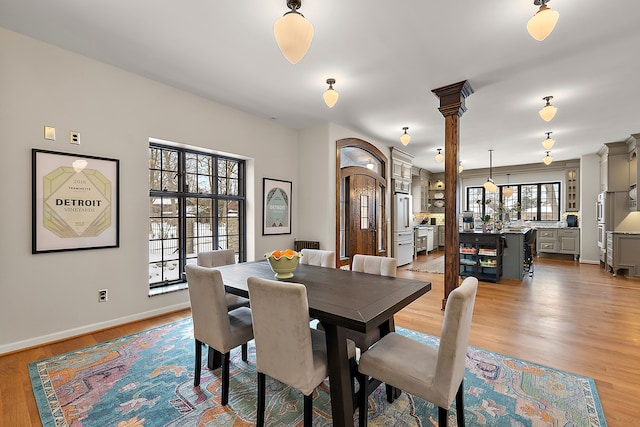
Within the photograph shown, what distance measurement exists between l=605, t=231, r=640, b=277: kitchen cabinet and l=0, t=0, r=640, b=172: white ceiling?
250cm

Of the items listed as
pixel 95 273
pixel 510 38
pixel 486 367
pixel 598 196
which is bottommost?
pixel 486 367

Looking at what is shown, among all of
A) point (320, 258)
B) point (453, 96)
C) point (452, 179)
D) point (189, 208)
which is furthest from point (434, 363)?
point (189, 208)

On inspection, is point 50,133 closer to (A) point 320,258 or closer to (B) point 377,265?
(A) point 320,258

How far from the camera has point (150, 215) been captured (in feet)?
11.8

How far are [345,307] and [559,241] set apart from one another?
9.11m

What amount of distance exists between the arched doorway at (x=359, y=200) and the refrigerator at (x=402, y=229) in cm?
35

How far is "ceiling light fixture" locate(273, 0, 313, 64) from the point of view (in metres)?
1.90

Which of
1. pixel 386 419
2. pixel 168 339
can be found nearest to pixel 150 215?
pixel 168 339

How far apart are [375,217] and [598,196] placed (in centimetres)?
562

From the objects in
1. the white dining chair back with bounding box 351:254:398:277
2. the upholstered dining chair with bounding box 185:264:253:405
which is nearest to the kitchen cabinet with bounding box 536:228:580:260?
the white dining chair back with bounding box 351:254:398:277

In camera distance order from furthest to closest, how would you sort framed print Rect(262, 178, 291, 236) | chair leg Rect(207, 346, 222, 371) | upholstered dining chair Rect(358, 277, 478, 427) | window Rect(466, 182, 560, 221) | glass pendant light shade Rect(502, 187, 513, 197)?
window Rect(466, 182, 560, 221) → glass pendant light shade Rect(502, 187, 513, 197) → framed print Rect(262, 178, 291, 236) → chair leg Rect(207, 346, 222, 371) → upholstered dining chair Rect(358, 277, 478, 427)

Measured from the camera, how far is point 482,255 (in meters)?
5.48

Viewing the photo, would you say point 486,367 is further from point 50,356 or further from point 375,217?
point 375,217

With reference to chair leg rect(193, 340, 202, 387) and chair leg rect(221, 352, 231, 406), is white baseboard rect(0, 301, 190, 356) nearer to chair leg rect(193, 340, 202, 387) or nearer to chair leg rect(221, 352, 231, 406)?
chair leg rect(193, 340, 202, 387)
